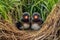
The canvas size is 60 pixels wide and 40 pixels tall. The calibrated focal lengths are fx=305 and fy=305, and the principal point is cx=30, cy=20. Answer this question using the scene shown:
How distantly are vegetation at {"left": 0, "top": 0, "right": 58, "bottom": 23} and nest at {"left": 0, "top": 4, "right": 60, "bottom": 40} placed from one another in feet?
1.45

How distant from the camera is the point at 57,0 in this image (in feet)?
19.4

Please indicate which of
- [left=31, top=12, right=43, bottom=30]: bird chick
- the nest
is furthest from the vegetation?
the nest

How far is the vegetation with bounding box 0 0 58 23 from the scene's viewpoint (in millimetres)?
5789

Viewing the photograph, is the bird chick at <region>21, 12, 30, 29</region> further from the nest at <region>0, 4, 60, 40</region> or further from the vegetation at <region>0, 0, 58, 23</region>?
the nest at <region>0, 4, 60, 40</region>

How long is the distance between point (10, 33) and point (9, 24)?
21 cm

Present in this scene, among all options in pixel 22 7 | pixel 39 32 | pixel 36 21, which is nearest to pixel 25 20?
pixel 36 21

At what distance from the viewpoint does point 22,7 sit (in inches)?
241

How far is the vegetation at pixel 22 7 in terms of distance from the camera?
228 inches

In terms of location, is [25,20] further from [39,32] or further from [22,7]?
[39,32]

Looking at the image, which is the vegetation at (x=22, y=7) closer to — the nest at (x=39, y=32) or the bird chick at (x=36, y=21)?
the bird chick at (x=36, y=21)

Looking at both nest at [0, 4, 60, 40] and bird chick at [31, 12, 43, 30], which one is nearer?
nest at [0, 4, 60, 40]

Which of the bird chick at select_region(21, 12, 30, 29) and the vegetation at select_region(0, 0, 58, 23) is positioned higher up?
the vegetation at select_region(0, 0, 58, 23)

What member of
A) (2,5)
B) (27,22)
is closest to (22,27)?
(27,22)

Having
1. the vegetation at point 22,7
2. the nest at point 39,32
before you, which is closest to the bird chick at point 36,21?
the vegetation at point 22,7
